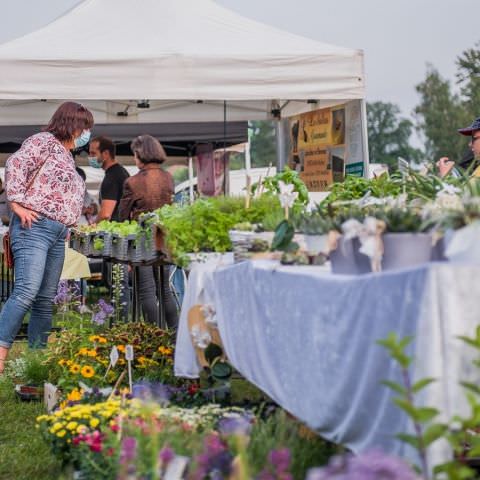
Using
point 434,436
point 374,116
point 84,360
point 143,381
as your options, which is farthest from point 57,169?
point 374,116

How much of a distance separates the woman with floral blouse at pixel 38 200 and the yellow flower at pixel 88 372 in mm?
1022

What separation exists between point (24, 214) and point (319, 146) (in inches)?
119

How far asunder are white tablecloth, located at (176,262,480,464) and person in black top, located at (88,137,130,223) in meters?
4.36

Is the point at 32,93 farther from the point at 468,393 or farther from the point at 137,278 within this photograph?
the point at 468,393

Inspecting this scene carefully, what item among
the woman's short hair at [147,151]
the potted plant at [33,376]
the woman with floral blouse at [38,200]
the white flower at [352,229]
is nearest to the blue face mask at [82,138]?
the woman with floral blouse at [38,200]

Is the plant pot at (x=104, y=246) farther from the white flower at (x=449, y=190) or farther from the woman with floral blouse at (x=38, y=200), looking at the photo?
the white flower at (x=449, y=190)

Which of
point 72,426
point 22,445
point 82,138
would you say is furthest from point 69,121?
point 72,426

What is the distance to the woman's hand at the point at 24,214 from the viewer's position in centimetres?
553

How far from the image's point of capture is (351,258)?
2.83 m

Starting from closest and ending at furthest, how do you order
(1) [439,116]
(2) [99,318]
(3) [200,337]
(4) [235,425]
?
(4) [235,425] → (3) [200,337] → (2) [99,318] → (1) [439,116]

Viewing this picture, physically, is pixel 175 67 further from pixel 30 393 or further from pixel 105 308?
pixel 30 393

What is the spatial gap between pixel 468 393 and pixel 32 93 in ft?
16.7

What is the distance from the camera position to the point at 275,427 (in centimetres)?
334

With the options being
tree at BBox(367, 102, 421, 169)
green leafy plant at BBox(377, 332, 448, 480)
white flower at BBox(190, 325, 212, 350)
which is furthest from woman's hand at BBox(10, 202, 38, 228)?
tree at BBox(367, 102, 421, 169)
